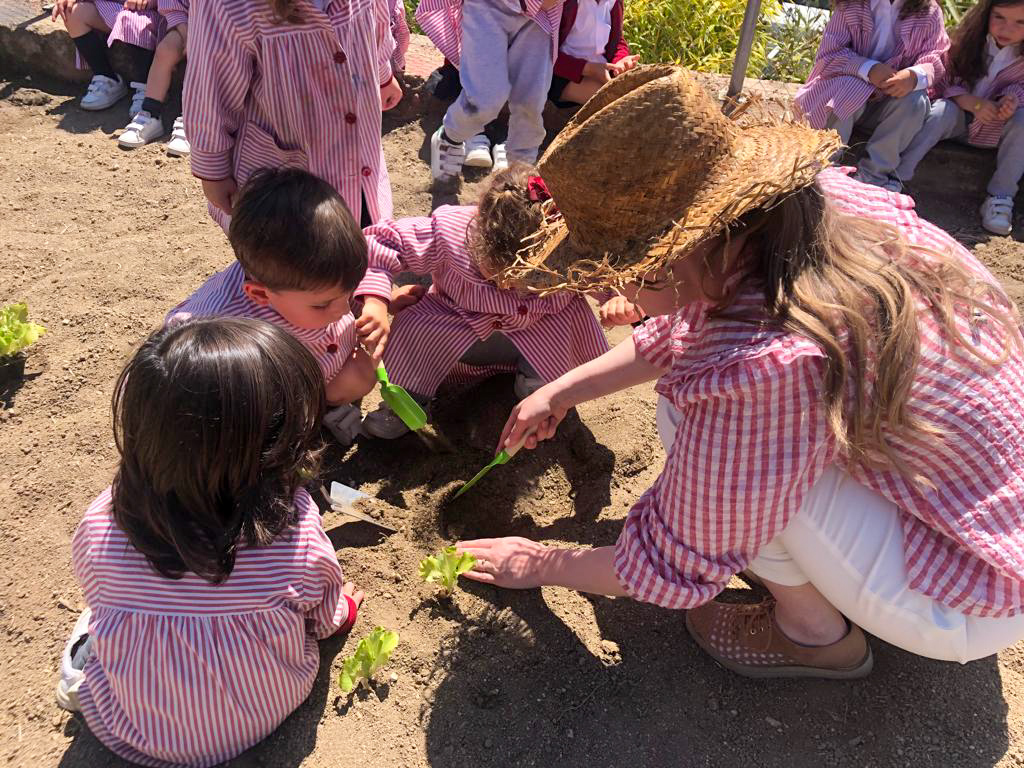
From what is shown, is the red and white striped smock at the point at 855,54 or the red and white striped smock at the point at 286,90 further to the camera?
the red and white striped smock at the point at 855,54

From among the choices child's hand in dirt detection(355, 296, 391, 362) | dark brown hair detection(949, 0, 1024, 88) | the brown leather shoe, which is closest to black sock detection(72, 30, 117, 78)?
child's hand in dirt detection(355, 296, 391, 362)

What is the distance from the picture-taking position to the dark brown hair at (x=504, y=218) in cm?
211

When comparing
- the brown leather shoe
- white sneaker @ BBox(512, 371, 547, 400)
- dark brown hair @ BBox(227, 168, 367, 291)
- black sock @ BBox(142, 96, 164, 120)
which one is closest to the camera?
the brown leather shoe

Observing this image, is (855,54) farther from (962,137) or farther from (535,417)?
(535,417)

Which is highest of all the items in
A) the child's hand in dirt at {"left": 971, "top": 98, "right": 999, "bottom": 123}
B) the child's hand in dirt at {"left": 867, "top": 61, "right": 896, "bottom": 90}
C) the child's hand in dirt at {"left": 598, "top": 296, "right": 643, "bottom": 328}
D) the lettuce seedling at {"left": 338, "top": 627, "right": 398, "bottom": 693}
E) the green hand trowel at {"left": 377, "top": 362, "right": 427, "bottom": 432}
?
the child's hand in dirt at {"left": 867, "top": 61, "right": 896, "bottom": 90}

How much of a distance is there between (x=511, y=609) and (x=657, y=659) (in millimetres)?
372

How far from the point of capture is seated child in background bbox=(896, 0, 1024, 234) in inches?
142

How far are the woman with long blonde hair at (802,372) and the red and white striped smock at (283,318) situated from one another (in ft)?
2.66

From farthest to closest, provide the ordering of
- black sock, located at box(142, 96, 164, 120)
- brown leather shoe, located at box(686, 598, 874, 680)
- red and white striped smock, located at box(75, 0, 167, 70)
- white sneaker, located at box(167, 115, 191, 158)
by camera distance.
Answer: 1. red and white striped smock, located at box(75, 0, 167, 70)
2. black sock, located at box(142, 96, 164, 120)
3. white sneaker, located at box(167, 115, 191, 158)
4. brown leather shoe, located at box(686, 598, 874, 680)

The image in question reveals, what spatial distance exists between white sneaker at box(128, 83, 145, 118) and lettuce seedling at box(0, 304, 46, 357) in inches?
70.4

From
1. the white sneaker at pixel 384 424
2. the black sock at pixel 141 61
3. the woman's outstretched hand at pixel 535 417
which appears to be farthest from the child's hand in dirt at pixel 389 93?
the black sock at pixel 141 61

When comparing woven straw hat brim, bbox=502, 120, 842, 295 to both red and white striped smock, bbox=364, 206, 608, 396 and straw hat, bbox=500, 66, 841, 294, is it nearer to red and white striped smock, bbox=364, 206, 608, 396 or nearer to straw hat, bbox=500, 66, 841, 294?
straw hat, bbox=500, 66, 841, 294

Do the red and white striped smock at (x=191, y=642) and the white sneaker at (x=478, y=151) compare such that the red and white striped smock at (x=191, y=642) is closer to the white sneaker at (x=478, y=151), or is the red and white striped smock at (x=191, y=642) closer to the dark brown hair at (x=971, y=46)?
the white sneaker at (x=478, y=151)

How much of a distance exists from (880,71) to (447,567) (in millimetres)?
3068
